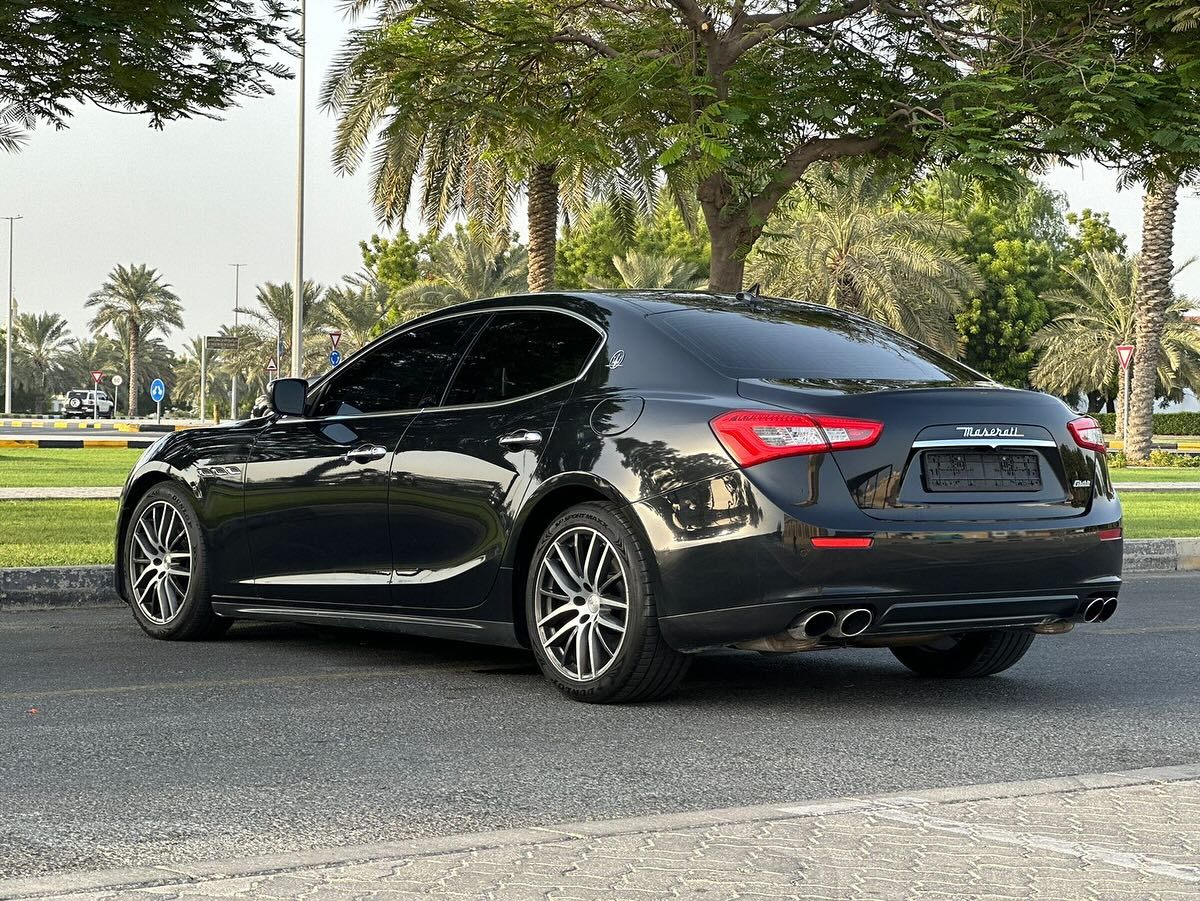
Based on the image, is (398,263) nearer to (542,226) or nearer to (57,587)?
(542,226)

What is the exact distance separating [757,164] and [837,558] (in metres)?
11.1

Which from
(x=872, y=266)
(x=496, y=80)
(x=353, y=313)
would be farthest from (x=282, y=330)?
(x=496, y=80)

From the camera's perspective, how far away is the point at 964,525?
20.1 ft

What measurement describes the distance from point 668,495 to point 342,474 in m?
1.87

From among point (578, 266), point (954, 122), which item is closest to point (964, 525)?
point (954, 122)

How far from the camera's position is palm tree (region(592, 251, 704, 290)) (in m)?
55.5

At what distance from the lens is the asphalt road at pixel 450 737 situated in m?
4.66

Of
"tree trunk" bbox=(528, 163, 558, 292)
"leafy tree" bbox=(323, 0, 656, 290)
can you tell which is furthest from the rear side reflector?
"tree trunk" bbox=(528, 163, 558, 292)

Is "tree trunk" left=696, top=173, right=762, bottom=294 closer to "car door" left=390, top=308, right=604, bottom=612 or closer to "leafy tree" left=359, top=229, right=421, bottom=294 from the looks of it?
"car door" left=390, top=308, right=604, bottom=612

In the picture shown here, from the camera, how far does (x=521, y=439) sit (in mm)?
6691

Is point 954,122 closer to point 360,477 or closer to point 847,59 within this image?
point 847,59

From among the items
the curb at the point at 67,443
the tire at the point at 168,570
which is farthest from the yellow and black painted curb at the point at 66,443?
the tire at the point at 168,570

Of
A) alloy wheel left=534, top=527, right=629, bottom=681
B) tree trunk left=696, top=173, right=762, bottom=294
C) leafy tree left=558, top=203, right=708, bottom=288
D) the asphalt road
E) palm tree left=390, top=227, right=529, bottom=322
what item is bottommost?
the asphalt road

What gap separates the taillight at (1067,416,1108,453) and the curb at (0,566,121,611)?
595 cm
